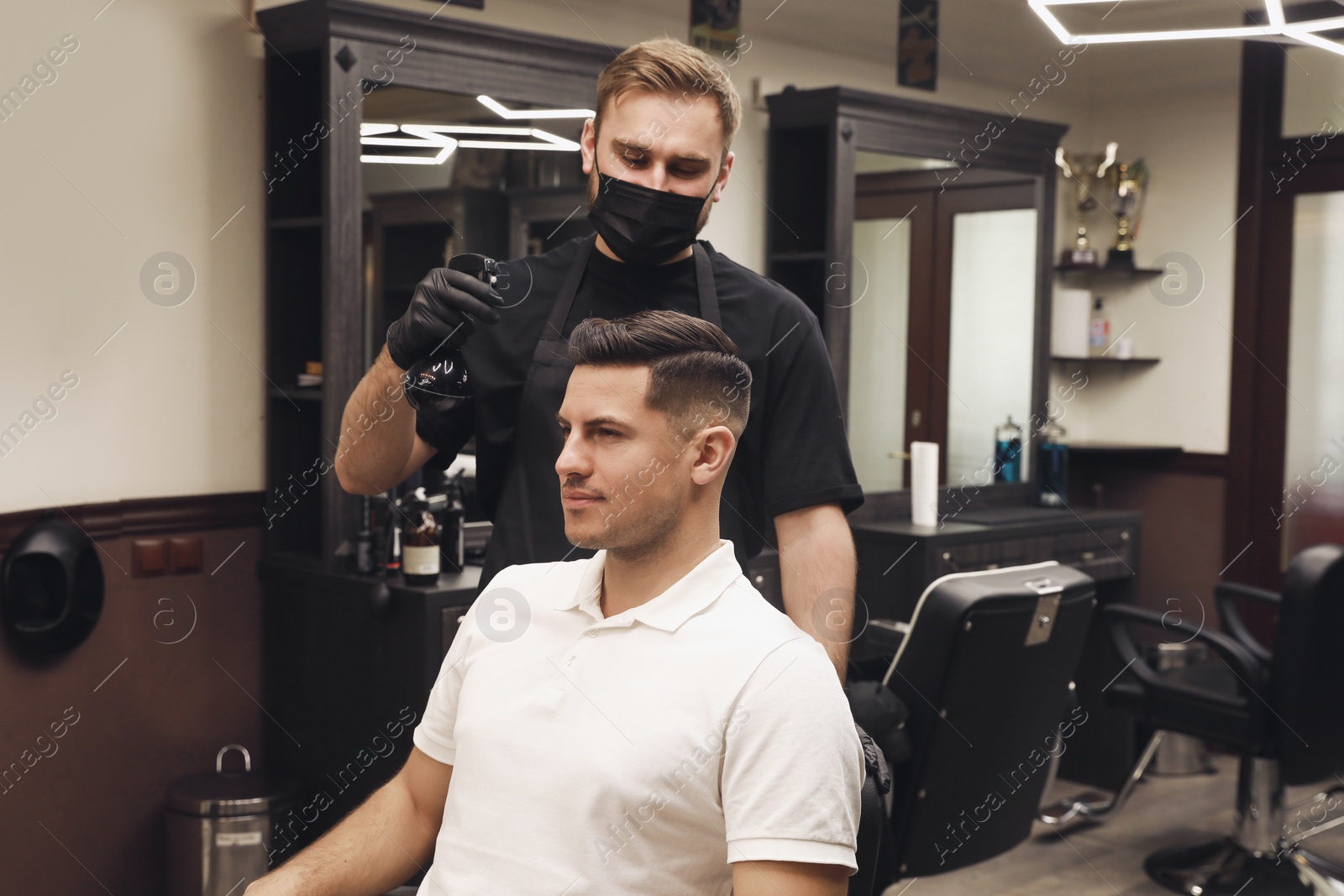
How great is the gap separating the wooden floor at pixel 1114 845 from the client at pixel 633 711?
2.15 m

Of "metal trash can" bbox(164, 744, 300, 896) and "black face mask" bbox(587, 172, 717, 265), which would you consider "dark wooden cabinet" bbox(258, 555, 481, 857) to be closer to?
"metal trash can" bbox(164, 744, 300, 896)

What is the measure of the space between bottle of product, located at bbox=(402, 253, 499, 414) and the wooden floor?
218 cm

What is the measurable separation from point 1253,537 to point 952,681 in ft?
8.82

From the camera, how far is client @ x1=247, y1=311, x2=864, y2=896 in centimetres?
130

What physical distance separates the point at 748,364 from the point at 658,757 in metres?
0.62

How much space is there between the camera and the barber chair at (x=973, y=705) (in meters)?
2.49

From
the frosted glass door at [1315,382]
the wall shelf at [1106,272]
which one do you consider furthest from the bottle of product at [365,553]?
the frosted glass door at [1315,382]

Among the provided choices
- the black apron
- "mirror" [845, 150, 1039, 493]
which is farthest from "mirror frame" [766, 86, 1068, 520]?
the black apron

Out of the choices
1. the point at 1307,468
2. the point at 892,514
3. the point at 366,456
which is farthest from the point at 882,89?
the point at 366,456

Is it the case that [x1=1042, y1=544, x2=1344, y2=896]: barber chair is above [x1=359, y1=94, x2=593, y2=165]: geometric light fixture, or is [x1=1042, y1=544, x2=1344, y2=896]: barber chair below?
below

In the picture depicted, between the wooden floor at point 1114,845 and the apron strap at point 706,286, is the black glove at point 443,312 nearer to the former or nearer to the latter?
the apron strap at point 706,286

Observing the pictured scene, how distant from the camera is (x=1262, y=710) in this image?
3.26m

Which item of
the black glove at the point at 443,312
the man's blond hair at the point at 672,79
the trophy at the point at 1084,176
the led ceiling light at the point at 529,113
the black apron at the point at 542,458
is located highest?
the trophy at the point at 1084,176

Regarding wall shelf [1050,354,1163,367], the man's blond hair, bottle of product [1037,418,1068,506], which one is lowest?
bottle of product [1037,418,1068,506]
